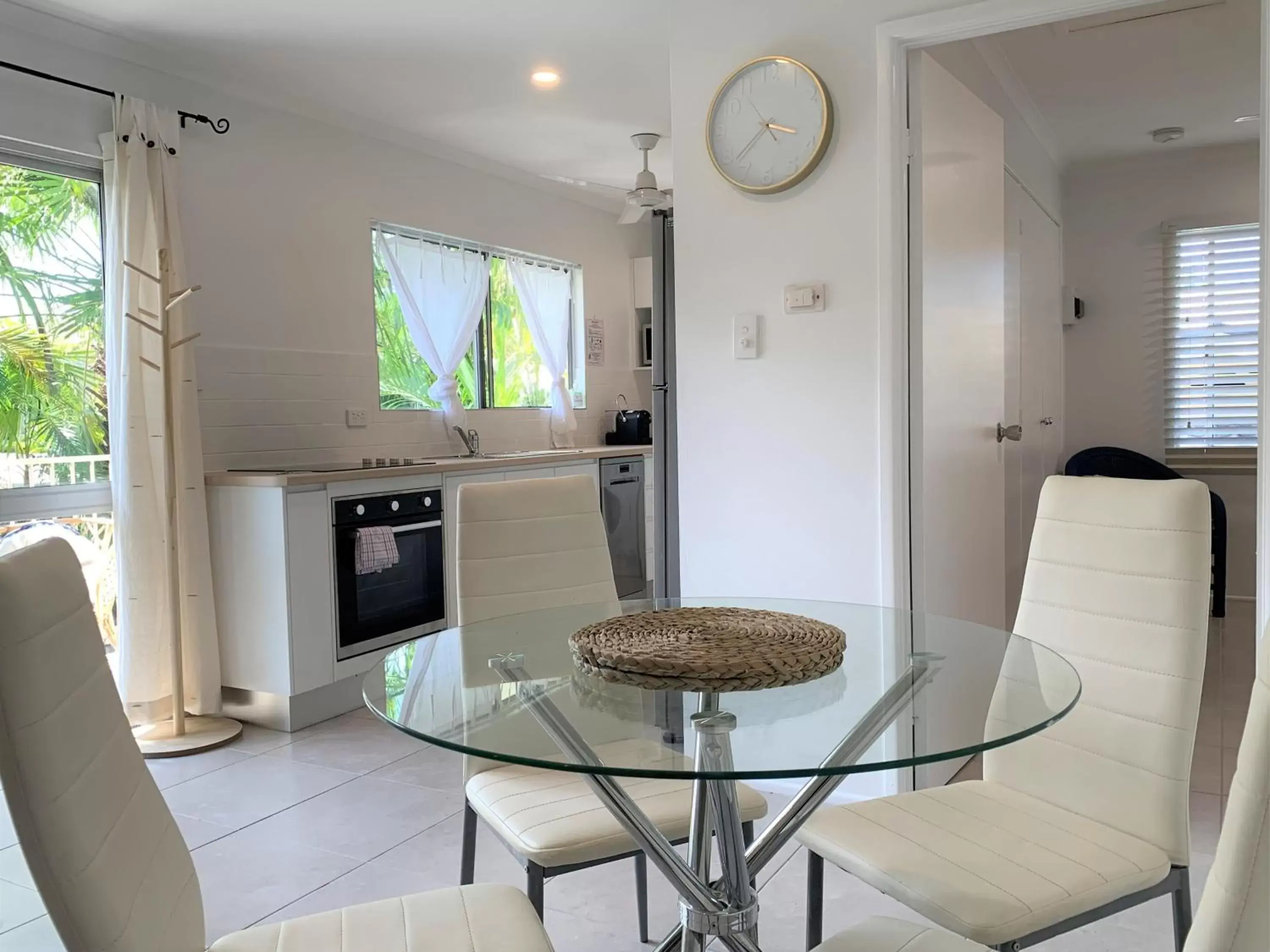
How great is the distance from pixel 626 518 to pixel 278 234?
241cm

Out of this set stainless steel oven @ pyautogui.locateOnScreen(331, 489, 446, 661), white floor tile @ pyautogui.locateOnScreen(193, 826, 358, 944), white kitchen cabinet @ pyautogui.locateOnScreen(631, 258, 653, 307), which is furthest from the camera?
white kitchen cabinet @ pyautogui.locateOnScreen(631, 258, 653, 307)

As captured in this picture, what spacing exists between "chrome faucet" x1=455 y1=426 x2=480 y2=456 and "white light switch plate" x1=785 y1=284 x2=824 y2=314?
2782mm

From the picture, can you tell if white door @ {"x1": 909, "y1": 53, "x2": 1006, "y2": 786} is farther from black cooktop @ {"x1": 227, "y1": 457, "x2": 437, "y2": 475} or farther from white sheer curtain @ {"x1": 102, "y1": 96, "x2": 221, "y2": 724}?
white sheer curtain @ {"x1": 102, "y1": 96, "x2": 221, "y2": 724}

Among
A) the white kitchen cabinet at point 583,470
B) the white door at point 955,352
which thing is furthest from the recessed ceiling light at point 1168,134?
the white kitchen cabinet at point 583,470

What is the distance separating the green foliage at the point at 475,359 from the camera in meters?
5.16

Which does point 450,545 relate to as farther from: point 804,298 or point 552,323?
point 552,323

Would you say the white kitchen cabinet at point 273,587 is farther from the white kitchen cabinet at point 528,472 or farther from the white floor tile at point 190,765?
the white kitchen cabinet at point 528,472

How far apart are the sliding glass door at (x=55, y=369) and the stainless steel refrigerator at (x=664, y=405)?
2.11 meters

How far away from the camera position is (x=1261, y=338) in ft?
7.88

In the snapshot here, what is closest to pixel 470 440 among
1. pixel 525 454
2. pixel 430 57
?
pixel 525 454

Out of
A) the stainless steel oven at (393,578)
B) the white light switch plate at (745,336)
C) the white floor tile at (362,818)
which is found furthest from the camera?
the stainless steel oven at (393,578)

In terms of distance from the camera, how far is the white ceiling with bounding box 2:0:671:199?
11.4ft

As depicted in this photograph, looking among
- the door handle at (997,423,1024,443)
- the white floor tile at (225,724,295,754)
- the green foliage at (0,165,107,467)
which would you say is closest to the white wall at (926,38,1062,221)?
the door handle at (997,423,1024,443)

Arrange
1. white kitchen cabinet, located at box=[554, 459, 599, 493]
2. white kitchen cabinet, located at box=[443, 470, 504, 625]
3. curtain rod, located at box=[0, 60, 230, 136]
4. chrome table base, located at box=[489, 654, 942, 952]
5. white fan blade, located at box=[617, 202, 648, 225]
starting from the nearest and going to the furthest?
chrome table base, located at box=[489, 654, 942, 952]
curtain rod, located at box=[0, 60, 230, 136]
white kitchen cabinet, located at box=[443, 470, 504, 625]
white fan blade, located at box=[617, 202, 648, 225]
white kitchen cabinet, located at box=[554, 459, 599, 493]
